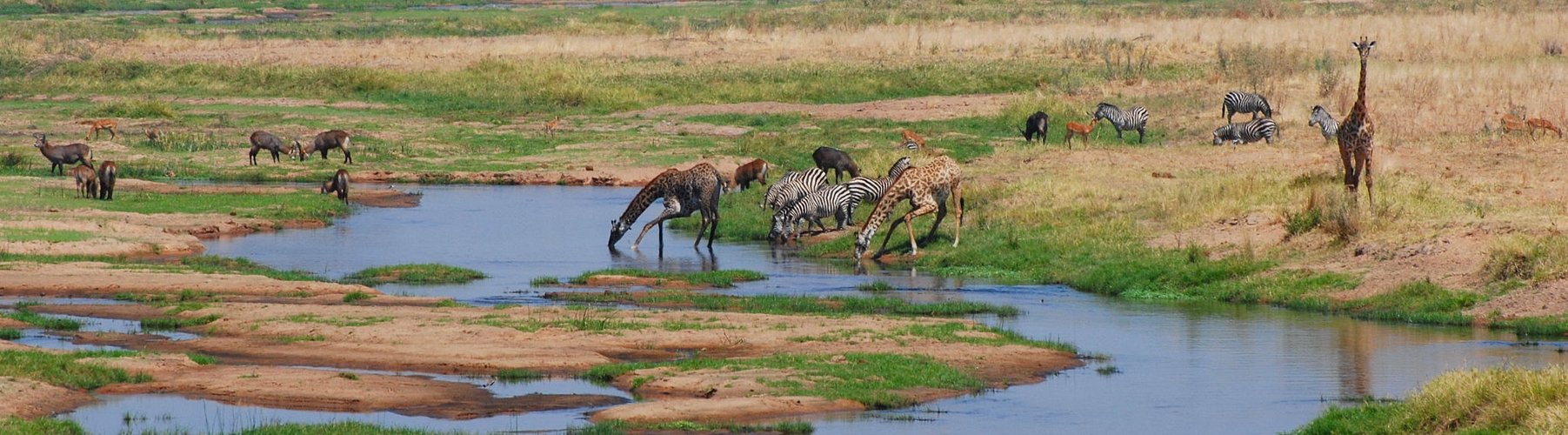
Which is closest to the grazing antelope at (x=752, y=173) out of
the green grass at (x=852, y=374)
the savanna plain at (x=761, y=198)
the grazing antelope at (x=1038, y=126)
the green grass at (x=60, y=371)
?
the savanna plain at (x=761, y=198)

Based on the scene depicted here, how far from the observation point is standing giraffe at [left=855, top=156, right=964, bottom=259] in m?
25.5

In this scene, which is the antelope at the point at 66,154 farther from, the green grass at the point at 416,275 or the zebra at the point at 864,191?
the zebra at the point at 864,191

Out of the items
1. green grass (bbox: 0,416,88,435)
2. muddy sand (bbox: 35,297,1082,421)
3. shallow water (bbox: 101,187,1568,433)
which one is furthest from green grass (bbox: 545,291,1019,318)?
green grass (bbox: 0,416,88,435)

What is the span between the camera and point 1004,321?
19500 mm

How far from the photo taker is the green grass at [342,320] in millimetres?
18016

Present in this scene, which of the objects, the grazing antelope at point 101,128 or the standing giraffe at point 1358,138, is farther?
the grazing antelope at point 101,128

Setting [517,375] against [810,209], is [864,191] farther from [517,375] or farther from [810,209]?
[517,375]

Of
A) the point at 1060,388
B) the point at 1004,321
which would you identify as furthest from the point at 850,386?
the point at 1004,321

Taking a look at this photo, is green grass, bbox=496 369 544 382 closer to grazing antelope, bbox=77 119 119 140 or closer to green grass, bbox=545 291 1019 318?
green grass, bbox=545 291 1019 318

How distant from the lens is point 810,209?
26844 millimetres

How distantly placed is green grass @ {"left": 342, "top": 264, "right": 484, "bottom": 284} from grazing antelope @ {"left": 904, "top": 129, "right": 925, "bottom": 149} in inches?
522

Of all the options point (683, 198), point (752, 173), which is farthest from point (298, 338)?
point (752, 173)

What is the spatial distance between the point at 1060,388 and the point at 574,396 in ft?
12.8

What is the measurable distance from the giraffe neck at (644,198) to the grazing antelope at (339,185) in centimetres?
645
